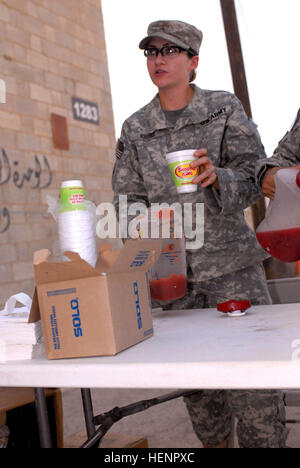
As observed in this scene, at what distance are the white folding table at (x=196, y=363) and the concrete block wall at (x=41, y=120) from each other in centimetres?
302

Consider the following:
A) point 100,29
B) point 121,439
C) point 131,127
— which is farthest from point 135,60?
point 121,439

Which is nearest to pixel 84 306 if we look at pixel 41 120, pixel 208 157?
pixel 208 157

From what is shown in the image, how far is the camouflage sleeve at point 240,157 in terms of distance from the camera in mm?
1558

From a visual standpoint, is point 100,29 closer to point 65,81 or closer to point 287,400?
point 65,81

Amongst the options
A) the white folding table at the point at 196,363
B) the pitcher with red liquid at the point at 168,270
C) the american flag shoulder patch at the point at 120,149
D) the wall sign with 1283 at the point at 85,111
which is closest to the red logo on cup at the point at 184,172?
the pitcher with red liquid at the point at 168,270

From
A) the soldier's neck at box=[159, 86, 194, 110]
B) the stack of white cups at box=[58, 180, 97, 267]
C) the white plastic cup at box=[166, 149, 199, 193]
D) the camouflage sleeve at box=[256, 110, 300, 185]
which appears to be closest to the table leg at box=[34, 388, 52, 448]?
the stack of white cups at box=[58, 180, 97, 267]

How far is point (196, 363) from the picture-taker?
0.84 m

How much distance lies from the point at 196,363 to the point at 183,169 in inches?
24.2

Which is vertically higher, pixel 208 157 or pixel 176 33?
pixel 176 33

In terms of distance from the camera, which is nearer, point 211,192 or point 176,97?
point 211,192

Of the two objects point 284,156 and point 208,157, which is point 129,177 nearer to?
point 208,157

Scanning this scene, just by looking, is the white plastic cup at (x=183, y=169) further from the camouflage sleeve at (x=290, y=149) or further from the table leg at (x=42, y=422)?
the table leg at (x=42, y=422)

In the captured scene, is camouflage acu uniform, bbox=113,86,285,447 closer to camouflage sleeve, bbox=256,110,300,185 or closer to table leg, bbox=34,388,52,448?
camouflage sleeve, bbox=256,110,300,185

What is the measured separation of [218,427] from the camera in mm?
1731
